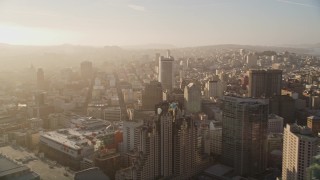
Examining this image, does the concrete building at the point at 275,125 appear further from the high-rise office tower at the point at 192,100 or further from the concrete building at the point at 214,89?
the concrete building at the point at 214,89

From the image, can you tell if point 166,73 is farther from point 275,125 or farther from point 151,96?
point 275,125

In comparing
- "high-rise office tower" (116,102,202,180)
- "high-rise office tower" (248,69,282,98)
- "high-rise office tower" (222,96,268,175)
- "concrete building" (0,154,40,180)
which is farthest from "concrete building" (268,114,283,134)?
"concrete building" (0,154,40,180)

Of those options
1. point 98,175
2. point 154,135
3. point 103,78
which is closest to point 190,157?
point 154,135

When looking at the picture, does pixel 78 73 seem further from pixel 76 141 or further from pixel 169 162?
pixel 169 162

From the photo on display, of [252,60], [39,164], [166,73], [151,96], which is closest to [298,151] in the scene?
[39,164]

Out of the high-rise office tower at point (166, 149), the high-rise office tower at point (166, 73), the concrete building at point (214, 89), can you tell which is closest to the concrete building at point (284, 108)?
the concrete building at point (214, 89)

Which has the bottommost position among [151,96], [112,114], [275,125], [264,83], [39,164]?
[39,164]

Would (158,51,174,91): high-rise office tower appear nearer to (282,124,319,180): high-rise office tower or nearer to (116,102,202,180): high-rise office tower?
(116,102,202,180): high-rise office tower

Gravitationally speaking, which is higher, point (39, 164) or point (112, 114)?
point (112, 114)
